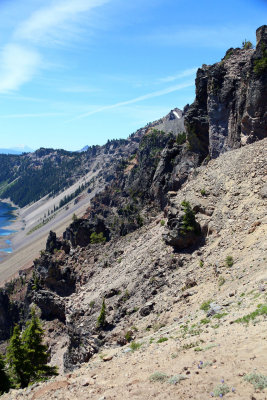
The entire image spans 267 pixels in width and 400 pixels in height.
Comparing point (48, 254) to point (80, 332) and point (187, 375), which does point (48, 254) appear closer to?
point (80, 332)

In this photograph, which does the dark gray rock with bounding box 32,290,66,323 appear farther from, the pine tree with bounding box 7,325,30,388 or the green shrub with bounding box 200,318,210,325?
the green shrub with bounding box 200,318,210,325

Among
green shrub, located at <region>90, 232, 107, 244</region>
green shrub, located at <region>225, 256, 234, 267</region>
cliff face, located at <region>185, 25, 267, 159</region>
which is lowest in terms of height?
green shrub, located at <region>90, 232, 107, 244</region>

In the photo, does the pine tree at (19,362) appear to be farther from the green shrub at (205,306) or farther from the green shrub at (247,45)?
the green shrub at (247,45)

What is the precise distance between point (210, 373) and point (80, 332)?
31.6 m

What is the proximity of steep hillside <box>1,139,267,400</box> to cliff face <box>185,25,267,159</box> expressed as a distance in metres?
7.22

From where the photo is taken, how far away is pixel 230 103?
56500 millimetres

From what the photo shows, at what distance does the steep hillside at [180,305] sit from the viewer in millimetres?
14995

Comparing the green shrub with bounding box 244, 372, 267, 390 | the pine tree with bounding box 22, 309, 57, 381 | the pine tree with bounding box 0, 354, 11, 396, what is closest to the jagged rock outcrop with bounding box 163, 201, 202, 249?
the pine tree with bounding box 22, 309, 57, 381

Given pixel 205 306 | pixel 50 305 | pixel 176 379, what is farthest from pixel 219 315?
pixel 50 305

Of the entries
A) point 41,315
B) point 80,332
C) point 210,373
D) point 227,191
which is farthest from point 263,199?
point 41,315

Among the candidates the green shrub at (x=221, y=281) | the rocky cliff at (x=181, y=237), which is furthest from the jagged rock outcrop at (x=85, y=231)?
the green shrub at (x=221, y=281)

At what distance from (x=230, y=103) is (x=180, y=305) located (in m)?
40.7

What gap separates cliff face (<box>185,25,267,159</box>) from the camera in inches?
1887

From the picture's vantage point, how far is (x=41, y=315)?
72375 millimetres
